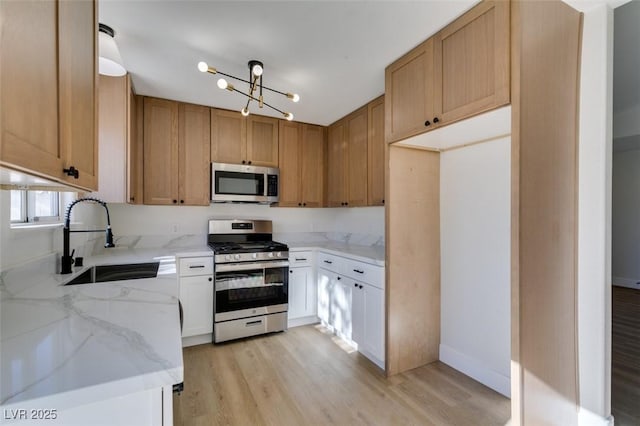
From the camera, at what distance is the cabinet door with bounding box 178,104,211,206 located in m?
2.95

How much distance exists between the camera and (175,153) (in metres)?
2.91

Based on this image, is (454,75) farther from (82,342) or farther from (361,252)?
(82,342)

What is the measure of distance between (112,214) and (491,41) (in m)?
3.53

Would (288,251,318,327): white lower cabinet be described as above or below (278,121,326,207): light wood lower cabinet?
below

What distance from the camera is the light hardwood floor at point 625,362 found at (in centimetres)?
180

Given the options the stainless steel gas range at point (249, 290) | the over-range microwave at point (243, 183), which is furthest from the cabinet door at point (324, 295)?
the over-range microwave at point (243, 183)

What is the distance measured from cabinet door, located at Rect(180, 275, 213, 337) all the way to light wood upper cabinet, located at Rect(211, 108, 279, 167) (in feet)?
4.30

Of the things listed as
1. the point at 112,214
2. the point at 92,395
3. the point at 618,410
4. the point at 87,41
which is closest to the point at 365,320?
the point at 618,410

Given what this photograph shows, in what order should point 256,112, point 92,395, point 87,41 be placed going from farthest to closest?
point 256,112 < point 87,41 < point 92,395

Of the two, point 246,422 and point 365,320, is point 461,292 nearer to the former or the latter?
point 365,320

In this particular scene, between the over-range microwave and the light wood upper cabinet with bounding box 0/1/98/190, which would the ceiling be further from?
the over-range microwave

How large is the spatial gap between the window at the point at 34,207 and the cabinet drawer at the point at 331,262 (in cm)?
224

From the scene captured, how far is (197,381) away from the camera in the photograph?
6.98 ft

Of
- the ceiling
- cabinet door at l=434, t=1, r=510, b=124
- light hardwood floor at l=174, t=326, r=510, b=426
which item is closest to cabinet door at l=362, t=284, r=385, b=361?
light hardwood floor at l=174, t=326, r=510, b=426
